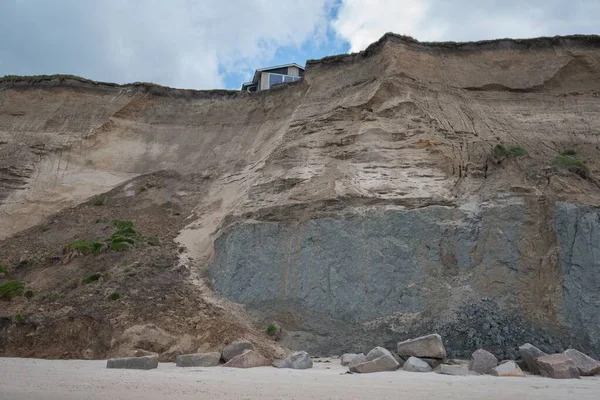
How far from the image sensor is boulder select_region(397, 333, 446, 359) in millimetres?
11906

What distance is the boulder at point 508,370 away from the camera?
34.8 ft

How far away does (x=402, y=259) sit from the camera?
15.3 m

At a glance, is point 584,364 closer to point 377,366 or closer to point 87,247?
point 377,366

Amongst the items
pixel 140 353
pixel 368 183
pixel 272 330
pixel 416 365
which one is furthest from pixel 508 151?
pixel 140 353

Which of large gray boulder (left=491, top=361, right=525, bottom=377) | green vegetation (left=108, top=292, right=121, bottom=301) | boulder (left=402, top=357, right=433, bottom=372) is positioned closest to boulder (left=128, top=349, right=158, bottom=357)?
green vegetation (left=108, top=292, right=121, bottom=301)

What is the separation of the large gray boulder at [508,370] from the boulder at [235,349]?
5.24 m

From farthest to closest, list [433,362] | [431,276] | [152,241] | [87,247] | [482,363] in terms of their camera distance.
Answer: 1. [152,241]
2. [87,247]
3. [431,276]
4. [433,362]
5. [482,363]

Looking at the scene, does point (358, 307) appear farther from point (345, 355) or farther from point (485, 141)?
point (485, 141)

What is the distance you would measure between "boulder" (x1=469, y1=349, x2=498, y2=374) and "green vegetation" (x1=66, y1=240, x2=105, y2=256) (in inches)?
467

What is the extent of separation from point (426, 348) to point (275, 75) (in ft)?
76.9

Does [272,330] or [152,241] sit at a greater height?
[152,241]

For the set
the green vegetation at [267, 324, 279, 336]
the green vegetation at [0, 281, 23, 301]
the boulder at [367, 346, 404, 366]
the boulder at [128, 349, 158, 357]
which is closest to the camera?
the boulder at [367, 346, 404, 366]

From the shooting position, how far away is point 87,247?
719 inches

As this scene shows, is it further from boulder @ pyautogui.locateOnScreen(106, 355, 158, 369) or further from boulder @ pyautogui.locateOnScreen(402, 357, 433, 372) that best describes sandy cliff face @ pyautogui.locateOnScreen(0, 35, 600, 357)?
boulder @ pyautogui.locateOnScreen(106, 355, 158, 369)
